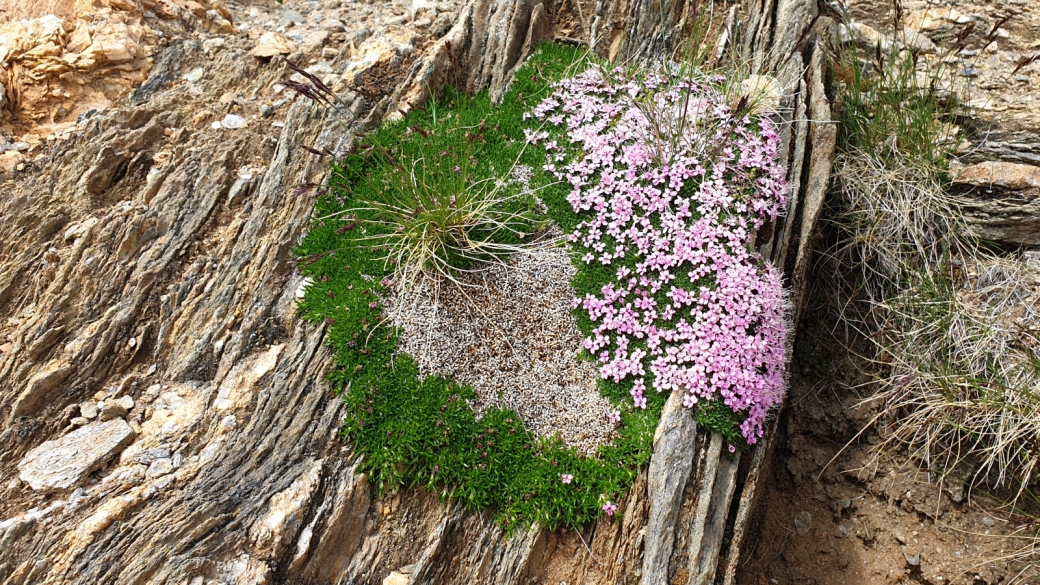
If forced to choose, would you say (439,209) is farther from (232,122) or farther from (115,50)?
(115,50)

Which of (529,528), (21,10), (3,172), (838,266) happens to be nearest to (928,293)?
(838,266)

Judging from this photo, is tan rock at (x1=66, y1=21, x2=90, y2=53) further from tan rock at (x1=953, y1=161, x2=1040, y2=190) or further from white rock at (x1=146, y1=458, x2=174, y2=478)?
tan rock at (x1=953, y1=161, x2=1040, y2=190)

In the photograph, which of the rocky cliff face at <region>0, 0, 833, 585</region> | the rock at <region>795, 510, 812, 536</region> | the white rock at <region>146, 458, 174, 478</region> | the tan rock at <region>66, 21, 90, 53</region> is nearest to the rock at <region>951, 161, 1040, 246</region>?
the rocky cliff face at <region>0, 0, 833, 585</region>

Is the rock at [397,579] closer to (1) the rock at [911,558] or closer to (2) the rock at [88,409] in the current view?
(2) the rock at [88,409]

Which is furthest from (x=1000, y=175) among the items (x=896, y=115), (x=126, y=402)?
(x=126, y=402)

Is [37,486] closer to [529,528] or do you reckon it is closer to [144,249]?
[144,249]

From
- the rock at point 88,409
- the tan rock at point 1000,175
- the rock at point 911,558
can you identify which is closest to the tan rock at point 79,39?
the rock at point 88,409
